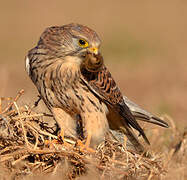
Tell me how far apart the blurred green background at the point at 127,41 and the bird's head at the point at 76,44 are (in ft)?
3.13

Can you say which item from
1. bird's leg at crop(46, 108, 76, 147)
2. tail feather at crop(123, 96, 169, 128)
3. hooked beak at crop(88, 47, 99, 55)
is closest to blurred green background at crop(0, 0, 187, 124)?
bird's leg at crop(46, 108, 76, 147)

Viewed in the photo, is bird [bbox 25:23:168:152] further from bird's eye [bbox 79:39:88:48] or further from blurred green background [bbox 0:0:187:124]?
blurred green background [bbox 0:0:187:124]

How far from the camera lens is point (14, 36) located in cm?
1533

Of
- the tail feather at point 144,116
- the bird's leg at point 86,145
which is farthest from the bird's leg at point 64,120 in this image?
the tail feather at point 144,116

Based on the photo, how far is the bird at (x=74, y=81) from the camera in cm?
468

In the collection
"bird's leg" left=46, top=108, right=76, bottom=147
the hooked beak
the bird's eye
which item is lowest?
"bird's leg" left=46, top=108, right=76, bottom=147

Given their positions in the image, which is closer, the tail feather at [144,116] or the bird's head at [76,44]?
the bird's head at [76,44]

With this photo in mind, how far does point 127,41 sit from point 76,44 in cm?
1005

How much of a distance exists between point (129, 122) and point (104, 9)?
14.8m

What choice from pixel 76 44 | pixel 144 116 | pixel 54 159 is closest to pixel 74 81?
pixel 76 44

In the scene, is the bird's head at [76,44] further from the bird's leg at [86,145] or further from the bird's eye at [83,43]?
the bird's leg at [86,145]

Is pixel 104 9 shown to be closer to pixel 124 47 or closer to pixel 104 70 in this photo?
pixel 124 47

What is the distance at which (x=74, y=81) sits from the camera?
487 centimetres

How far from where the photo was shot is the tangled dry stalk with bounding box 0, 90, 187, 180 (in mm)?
4109
